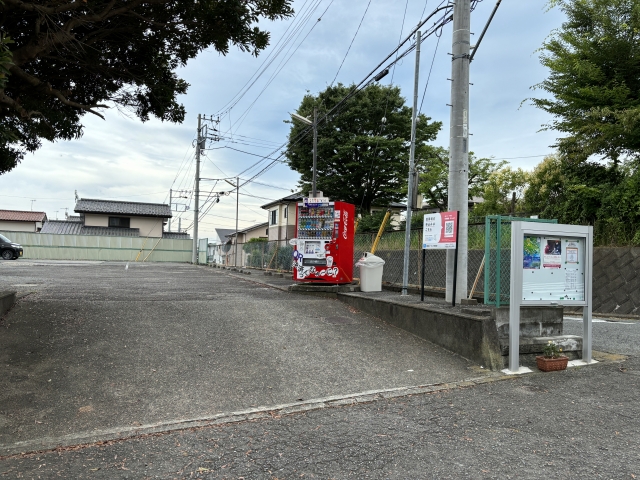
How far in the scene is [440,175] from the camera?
24.0 meters

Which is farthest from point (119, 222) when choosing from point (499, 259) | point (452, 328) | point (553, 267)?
point (553, 267)

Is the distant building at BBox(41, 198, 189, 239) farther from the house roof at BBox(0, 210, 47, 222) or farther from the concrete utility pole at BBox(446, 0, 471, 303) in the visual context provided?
the concrete utility pole at BBox(446, 0, 471, 303)

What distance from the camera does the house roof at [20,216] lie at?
141ft

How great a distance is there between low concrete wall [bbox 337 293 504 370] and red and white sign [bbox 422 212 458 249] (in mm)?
1063

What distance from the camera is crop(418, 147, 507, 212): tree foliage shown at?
24116 millimetres

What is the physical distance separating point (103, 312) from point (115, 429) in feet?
12.1

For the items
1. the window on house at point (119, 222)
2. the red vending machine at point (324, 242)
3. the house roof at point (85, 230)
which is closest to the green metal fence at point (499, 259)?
the red vending machine at point (324, 242)

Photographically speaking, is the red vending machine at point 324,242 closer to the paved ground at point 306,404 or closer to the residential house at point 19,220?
the paved ground at point 306,404

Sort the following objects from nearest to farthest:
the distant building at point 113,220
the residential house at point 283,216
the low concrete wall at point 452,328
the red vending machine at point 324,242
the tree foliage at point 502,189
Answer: the low concrete wall at point 452,328 → the red vending machine at point 324,242 → the tree foliage at point 502,189 → the residential house at point 283,216 → the distant building at point 113,220

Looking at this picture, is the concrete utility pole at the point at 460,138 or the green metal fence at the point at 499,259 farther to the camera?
the concrete utility pole at the point at 460,138

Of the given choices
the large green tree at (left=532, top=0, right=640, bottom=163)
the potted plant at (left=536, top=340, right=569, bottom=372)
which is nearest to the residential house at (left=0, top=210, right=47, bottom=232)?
the large green tree at (left=532, top=0, right=640, bottom=163)

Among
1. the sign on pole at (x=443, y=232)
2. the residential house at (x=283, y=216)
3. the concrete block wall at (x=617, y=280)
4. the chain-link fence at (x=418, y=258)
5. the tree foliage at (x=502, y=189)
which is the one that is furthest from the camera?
the residential house at (x=283, y=216)

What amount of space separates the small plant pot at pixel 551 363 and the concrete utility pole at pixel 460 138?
6.14 feet

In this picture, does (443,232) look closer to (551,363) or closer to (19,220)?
(551,363)
